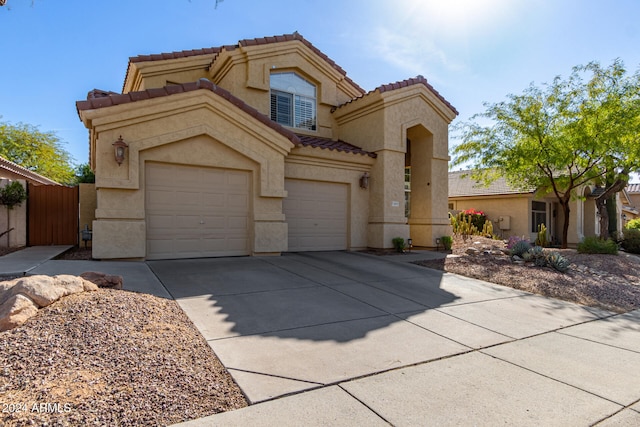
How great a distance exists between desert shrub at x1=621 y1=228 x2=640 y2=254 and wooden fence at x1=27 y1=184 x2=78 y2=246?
22111 mm

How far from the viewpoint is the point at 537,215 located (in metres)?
22.2

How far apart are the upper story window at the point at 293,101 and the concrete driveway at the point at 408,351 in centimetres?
785

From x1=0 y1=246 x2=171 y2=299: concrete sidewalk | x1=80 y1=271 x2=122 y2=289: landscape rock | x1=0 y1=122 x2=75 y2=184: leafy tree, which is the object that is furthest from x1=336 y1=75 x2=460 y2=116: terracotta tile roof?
x1=0 y1=122 x2=75 y2=184: leafy tree

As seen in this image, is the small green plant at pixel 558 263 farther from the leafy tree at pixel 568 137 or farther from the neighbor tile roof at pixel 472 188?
the neighbor tile roof at pixel 472 188

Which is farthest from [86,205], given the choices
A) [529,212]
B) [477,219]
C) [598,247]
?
[529,212]

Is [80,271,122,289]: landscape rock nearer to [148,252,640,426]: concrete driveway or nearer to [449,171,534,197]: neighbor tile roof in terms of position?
[148,252,640,426]: concrete driveway

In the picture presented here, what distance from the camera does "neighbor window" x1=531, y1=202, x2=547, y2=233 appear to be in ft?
71.5

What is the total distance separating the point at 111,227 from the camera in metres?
8.31

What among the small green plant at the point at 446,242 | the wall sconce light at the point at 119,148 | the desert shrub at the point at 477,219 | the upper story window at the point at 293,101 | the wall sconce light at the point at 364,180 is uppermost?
the upper story window at the point at 293,101

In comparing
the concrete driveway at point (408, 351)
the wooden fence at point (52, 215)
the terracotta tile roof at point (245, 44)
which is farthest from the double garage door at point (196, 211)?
the terracotta tile roof at point (245, 44)

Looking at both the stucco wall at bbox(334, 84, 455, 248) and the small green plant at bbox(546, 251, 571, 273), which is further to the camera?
the stucco wall at bbox(334, 84, 455, 248)

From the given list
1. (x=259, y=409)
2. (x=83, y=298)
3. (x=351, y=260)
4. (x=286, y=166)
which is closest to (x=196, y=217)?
(x=286, y=166)

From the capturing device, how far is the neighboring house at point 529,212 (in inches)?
837

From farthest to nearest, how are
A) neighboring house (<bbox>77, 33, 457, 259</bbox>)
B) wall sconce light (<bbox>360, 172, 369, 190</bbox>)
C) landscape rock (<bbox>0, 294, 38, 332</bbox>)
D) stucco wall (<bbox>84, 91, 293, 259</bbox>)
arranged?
wall sconce light (<bbox>360, 172, 369, 190</bbox>) < neighboring house (<bbox>77, 33, 457, 259</bbox>) < stucco wall (<bbox>84, 91, 293, 259</bbox>) < landscape rock (<bbox>0, 294, 38, 332</bbox>)
